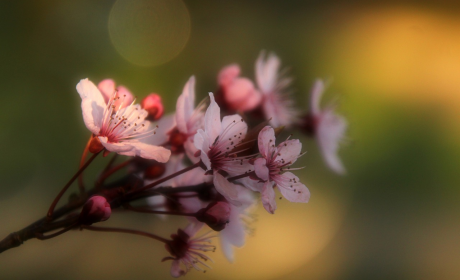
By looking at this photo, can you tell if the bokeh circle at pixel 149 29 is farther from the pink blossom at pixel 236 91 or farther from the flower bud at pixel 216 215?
the flower bud at pixel 216 215

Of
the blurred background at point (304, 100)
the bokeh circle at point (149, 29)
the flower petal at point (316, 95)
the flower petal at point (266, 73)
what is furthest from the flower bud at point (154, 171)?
the bokeh circle at point (149, 29)

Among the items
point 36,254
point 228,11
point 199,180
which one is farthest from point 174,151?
point 228,11

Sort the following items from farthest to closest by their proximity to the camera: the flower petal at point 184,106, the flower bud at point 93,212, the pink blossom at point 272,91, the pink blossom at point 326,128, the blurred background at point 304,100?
1. the blurred background at point 304,100
2. the pink blossom at point 326,128
3. the pink blossom at point 272,91
4. the flower petal at point 184,106
5. the flower bud at point 93,212

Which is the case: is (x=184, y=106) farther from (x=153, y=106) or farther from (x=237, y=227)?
(x=237, y=227)

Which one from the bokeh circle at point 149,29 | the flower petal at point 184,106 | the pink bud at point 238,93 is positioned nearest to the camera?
the flower petal at point 184,106

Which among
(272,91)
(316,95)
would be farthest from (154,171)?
(316,95)

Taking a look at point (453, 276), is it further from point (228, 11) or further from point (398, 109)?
point (228, 11)

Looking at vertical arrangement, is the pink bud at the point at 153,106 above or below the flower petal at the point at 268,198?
above

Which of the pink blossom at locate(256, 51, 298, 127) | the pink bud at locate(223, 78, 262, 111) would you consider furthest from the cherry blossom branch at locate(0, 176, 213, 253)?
the pink blossom at locate(256, 51, 298, 127)

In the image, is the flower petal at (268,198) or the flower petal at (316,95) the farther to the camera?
the flower petal at (316,95)
